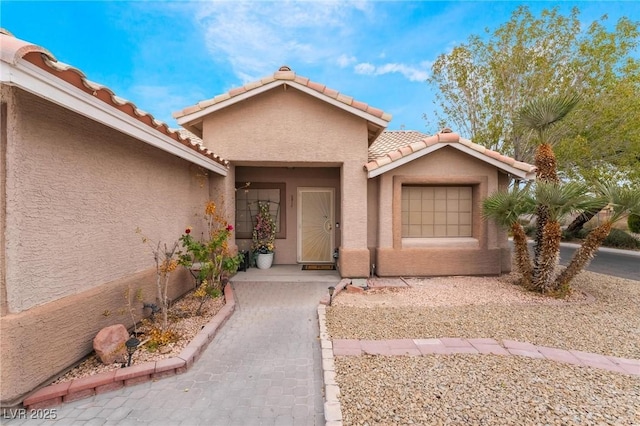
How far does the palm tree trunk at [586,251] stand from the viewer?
7613 mm

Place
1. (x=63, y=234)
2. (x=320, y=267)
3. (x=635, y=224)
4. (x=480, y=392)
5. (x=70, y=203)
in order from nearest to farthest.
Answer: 1. (x=480, y=392)
2. (x=63, y=234)
3. (x=70, y=203)
4. (x=320, y=267)
5. (x=635, y=224)

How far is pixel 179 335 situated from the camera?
205 inches

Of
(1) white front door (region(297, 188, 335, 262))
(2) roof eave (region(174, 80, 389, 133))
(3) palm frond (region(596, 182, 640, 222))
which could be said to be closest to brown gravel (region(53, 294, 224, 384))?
(1) white front door (region(297, 188, 335, 262))

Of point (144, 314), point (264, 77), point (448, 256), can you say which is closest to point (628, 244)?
point (448, 256)

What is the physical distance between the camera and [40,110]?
3.73 meters

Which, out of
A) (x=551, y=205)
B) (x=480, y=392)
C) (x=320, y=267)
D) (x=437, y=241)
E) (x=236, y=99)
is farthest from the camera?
(x=320, y=267)

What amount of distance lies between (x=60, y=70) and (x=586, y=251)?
39.5ft

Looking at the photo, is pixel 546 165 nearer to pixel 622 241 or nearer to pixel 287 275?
pixel 287 275

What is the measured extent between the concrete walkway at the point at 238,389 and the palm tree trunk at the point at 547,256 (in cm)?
693

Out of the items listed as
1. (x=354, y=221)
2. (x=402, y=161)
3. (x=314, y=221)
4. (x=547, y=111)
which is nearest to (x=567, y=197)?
(x=547, y=111)

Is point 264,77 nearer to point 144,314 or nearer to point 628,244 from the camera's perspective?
point 144,314

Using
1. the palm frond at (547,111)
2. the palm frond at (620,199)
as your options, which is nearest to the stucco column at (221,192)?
the palm frond at (547,111)

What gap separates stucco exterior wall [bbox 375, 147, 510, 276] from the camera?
31.4 feet

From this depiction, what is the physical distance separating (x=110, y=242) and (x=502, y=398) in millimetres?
6714
